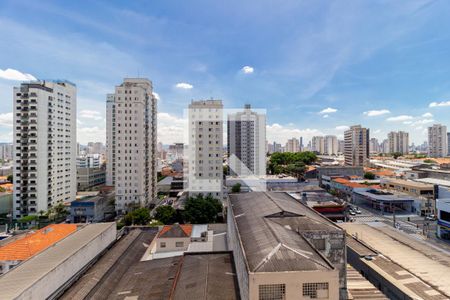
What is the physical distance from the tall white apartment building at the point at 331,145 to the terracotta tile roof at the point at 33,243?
511 feet

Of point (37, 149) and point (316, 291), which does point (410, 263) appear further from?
point (37, 149)

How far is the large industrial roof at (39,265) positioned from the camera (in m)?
12.1

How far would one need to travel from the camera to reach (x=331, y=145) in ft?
505

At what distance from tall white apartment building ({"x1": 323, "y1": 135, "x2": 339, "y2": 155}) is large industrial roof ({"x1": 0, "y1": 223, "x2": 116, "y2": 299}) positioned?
156 m

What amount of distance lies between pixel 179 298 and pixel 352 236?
18.0 m

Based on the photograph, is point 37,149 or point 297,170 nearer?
point 37,149

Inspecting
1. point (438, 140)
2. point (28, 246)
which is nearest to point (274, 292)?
point (28, 246)

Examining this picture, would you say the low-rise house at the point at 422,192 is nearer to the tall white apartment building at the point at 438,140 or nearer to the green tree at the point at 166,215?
the green tree at the point at 166,215

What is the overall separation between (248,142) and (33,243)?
200 feet

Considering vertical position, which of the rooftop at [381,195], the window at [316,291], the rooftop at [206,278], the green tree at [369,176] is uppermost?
the window at [316,291]

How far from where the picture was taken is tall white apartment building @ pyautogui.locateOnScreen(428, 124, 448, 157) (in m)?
112

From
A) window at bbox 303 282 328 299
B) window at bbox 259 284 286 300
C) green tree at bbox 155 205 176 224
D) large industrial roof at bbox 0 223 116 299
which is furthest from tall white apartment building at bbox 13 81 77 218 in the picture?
window at bbox 303 282 328 299

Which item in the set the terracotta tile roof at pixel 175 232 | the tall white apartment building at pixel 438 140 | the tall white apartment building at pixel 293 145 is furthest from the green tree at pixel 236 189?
the tall white apartment building at pixel 438 140

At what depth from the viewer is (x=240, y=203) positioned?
2194 cm
